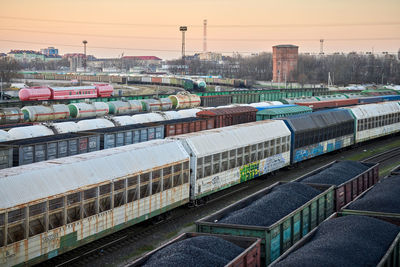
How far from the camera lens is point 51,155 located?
23.4 metres

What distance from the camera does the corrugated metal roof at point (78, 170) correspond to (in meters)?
14.4

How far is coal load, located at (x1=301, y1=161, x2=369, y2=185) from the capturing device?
2039 cm

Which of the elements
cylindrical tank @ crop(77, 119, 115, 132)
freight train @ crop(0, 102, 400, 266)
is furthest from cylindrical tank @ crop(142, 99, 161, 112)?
freight train @ crop(0, 102, 400, 266)

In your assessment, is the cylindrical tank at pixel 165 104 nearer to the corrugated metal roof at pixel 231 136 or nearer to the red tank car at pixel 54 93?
the red tank car at pixel 54 93

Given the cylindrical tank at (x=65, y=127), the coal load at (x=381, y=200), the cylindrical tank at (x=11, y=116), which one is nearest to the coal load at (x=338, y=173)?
the coal load at (x=381, y=200)

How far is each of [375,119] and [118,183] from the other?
3621 centimetres

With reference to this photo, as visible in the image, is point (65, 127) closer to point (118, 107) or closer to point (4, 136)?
point (4, 136)

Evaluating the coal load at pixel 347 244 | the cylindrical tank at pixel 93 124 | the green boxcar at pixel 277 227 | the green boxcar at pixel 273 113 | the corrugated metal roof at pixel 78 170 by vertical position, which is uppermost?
the green boxcar at pixel 273 113

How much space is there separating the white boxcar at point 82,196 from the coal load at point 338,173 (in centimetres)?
596

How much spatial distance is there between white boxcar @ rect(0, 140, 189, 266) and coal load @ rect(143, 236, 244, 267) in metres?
4.79

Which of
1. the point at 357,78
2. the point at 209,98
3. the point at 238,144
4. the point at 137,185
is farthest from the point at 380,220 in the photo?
the point at 357,78

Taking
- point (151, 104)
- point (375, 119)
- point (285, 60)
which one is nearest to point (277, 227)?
point (375, 119)

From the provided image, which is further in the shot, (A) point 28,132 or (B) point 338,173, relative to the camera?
(A) point 28,132

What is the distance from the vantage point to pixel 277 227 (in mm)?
14211
